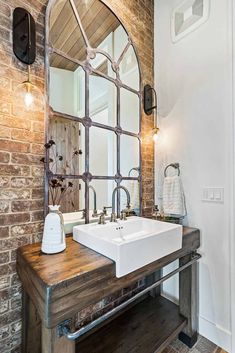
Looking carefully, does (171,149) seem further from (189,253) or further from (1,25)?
(1,25)

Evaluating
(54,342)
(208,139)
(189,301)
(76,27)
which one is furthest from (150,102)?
(54,342)

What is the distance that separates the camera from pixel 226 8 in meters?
1.50

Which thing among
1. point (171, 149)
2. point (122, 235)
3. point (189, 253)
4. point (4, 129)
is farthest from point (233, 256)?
point (4, 129)

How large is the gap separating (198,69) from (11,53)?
1.41m

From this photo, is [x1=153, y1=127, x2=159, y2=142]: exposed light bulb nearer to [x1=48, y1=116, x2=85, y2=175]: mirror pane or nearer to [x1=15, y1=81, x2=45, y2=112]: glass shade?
[x1=48, y1=116, x2=85, y2=175]: mirror pane

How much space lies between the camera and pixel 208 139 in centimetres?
160

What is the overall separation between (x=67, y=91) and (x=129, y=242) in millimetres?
1085

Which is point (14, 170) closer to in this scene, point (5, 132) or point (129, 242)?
point (5, 132)

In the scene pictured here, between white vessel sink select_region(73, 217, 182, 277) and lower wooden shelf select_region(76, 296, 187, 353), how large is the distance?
0.64 m

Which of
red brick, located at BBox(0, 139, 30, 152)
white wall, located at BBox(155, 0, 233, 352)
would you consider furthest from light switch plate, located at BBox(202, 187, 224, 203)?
red brick, located at BBox(0, 139, 30, 152)

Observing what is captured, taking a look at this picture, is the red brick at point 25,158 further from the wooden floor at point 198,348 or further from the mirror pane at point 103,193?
the wooden floor at point 198,348

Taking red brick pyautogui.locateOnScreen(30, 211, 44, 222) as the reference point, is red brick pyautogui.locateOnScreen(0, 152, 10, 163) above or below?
above

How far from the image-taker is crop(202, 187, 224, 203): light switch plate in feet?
4.95

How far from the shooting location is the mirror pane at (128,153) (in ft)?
5.83
